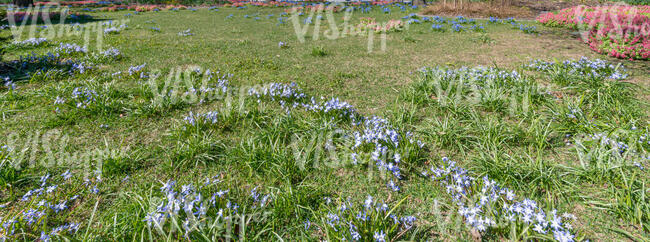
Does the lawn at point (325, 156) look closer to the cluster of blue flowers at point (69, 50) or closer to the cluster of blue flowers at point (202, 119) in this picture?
the cluster of blue flowers at point (202, 119)

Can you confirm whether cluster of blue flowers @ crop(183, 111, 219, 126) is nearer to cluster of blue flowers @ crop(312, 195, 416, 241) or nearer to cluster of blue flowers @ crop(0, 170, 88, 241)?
cluster of blue flowers @ crop(0, 170, 88, 241)

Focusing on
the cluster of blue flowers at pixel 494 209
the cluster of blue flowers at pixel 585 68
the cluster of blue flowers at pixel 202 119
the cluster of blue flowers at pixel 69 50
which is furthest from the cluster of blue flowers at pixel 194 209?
the cluster of blue flowers at pixel 69 50

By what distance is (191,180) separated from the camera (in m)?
2.72

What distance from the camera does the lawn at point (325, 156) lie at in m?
2.14

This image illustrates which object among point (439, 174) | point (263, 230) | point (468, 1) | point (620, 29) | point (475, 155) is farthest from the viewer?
point (468, 1)

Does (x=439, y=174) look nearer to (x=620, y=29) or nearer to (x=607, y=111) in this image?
(x=607, y=111)

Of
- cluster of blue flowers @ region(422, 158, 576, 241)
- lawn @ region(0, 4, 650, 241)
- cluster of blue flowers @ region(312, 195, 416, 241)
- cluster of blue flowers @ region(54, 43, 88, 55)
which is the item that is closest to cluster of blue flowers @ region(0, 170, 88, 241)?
lawn @ region(0, 4, 650, 241)

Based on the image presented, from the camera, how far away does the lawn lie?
214 cm

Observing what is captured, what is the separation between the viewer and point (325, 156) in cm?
314

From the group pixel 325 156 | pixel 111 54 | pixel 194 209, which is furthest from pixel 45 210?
pixel 111 54

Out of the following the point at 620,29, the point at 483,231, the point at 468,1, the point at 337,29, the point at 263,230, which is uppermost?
the point at 468,1

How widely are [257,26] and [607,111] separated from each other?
12834 mm

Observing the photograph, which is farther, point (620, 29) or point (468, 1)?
point (468, 1)

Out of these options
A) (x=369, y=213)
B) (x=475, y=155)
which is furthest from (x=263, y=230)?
(x=475, y=155)
